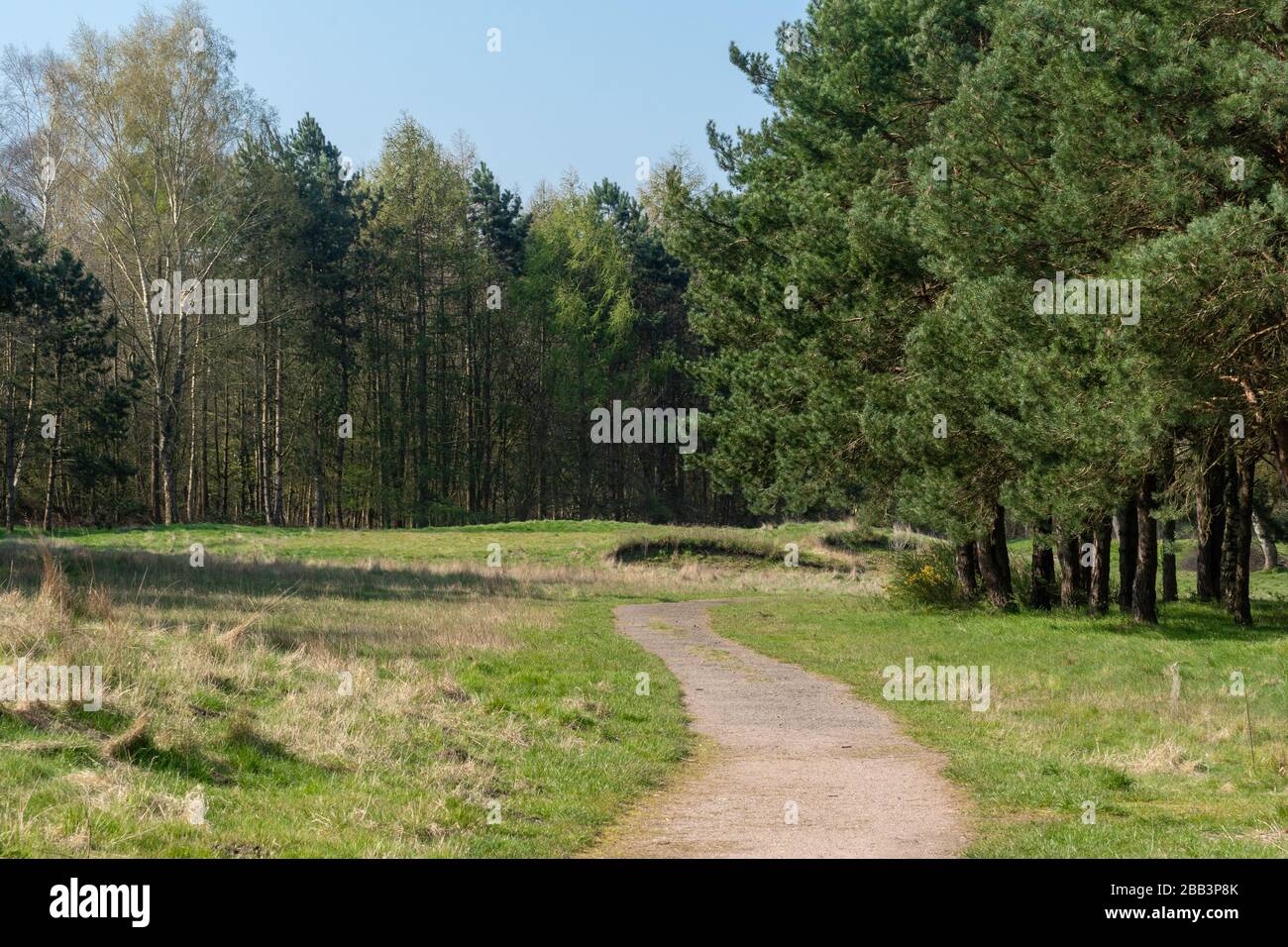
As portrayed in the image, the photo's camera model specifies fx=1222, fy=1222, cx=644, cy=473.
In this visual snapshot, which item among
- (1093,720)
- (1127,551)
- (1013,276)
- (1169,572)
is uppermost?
(1013,276)

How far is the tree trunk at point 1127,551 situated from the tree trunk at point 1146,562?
69cm

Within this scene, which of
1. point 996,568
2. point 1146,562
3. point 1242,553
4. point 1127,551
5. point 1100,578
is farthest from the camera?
point 996,568

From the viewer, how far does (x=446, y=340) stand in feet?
226

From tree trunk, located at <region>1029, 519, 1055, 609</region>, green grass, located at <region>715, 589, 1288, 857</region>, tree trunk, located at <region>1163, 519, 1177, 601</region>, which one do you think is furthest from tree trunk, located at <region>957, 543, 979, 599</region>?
tree trunk, located at <region>1163, 519, 1177, 601</region>

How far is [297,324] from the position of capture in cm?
5566

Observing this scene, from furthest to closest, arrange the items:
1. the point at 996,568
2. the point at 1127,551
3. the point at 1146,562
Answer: the point at 996,568, the point at 1127,551, the point at 1146,562

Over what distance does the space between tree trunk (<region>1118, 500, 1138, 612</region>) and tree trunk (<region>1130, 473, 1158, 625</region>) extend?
2.26 feet

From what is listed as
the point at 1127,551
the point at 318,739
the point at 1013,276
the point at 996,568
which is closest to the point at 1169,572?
the point at 996,568

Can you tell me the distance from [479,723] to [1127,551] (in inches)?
757

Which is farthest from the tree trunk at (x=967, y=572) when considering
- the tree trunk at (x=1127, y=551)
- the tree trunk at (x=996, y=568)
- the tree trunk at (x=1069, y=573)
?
the tree trunk at (x=1127, y=551)

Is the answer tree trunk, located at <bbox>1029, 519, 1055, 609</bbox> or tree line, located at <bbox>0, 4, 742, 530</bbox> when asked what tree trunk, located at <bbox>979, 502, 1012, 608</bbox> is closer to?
tree trunk, located at <bbox>1029, 519, 1055, 609</bbox>

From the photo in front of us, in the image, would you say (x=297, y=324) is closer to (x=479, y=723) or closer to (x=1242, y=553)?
(x=1242, y=553)
